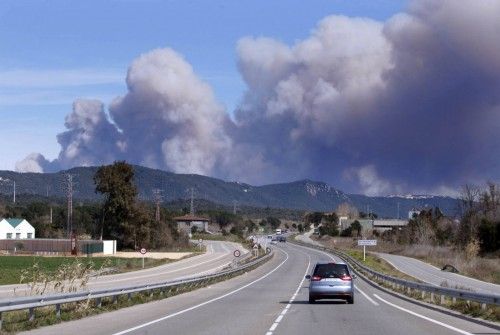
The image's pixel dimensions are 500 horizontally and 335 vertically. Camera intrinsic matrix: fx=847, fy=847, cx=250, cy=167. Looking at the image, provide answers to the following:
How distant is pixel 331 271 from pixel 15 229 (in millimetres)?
114469

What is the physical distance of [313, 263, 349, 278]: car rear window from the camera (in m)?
33.0

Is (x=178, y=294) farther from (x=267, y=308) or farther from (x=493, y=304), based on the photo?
(x=493, y=304)

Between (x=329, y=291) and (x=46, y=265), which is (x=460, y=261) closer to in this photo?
(x=46, y=265)

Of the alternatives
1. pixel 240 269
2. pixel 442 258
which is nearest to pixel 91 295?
pixel 240 269

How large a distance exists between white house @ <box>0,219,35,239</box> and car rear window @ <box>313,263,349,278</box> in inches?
4401

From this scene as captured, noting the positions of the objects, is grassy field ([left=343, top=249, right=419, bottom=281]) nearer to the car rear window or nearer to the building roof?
the car rear window

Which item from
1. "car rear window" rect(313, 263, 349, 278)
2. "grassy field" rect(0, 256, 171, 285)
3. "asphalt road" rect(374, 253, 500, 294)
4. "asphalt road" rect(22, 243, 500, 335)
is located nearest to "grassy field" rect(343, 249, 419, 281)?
"asphalt road" rect(374, 253, 500, 294)

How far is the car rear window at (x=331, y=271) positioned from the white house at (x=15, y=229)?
111797mm

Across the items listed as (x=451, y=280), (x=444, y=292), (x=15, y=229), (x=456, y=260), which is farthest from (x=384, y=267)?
(x=15, y=229)

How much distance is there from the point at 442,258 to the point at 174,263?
37449 mm

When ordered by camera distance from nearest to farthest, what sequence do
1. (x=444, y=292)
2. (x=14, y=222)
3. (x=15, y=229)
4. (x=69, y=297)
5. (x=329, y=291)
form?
→ (x=69, y=297) → (x=444, y=292) → (x=329, y=291) → (x=15, y=229) → (x=14, y=222)

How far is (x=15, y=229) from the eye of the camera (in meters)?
140

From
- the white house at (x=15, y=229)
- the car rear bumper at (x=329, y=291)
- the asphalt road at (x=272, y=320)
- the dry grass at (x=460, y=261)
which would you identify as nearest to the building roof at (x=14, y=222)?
the white house at (x=15, y=229)

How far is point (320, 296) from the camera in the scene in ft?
109
